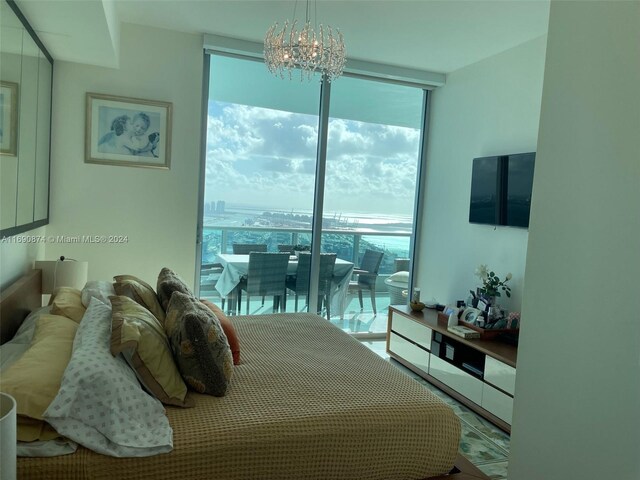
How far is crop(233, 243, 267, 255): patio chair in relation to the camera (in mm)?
4418

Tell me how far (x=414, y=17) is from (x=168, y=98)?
201cm

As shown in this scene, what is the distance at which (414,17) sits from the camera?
11.0 ft

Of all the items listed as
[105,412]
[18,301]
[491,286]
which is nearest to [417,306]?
[491,286]

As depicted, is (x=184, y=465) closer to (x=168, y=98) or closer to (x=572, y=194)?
(x=572, y=194)

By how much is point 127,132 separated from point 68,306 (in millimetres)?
1918

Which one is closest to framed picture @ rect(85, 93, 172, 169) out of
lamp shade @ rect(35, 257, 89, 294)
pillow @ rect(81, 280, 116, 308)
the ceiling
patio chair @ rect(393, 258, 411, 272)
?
the ceiling

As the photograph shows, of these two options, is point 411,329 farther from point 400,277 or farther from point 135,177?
point 135,177

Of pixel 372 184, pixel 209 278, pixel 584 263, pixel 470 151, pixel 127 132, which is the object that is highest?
pixel 470 151

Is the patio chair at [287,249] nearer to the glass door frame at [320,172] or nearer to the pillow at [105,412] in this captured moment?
the glass door frame at [320,172]

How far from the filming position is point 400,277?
5.10 metres

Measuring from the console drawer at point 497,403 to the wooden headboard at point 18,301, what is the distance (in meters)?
2.78

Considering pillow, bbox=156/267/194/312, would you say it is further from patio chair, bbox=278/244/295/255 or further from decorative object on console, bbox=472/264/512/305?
decorative object on console, bbox=472/264/512/305

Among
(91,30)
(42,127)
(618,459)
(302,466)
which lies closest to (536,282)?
(618,459)

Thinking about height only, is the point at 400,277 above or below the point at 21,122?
below
